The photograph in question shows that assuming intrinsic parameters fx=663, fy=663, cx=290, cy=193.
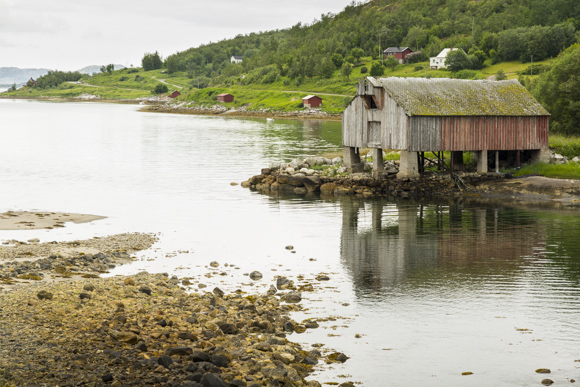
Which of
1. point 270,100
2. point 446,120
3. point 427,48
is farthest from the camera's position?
point 270,100

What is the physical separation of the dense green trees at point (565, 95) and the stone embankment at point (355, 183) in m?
12.5

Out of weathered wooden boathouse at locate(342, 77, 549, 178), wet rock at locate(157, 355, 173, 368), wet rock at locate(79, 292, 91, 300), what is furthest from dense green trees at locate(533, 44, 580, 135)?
wet rock at locate(157, 355, 173, 368)

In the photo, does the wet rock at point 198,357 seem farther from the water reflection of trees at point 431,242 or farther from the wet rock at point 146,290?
the water reflection of trees at point 431,242

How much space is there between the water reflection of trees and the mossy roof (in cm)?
731

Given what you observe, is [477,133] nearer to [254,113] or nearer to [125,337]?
[125,337]

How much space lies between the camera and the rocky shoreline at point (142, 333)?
14055 mm

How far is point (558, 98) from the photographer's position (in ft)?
189

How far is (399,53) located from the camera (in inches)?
6501

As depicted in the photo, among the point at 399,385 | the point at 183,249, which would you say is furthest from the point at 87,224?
the point at 399,385

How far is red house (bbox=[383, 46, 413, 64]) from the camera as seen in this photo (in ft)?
541

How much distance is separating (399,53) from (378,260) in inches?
5658

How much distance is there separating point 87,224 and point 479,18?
167m

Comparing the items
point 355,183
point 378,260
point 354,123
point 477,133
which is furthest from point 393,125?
point 378,260

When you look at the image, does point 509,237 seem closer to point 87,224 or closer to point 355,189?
point 355,189
